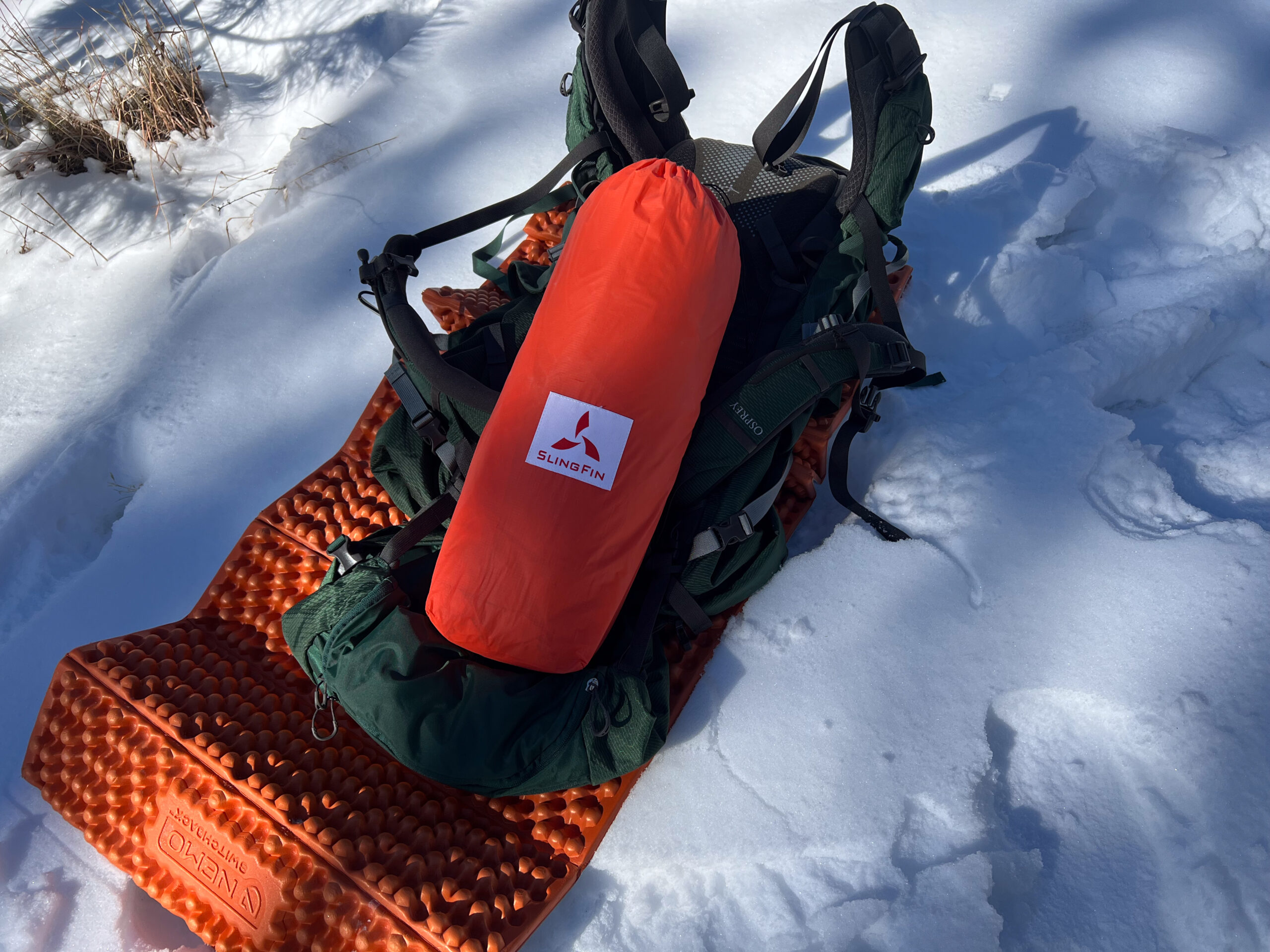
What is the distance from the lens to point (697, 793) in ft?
5.42

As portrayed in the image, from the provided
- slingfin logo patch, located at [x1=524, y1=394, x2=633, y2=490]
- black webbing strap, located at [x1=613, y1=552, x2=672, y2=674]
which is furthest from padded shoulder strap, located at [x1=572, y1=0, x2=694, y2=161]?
black webbing strap, located at [x1=613, y1=552, x2=672, y2=674]

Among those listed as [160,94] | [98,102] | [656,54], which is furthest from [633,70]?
[98,102]

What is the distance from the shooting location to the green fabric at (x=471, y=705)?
153cm

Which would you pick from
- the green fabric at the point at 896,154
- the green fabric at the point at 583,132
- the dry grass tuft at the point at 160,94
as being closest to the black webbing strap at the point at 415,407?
the green fabric at the point at 583,132

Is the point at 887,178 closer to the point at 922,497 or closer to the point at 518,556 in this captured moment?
the point at 922,497

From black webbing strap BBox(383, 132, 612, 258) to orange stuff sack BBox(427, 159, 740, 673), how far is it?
22.0 inches

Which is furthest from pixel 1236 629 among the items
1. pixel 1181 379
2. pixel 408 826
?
pixel 408 826

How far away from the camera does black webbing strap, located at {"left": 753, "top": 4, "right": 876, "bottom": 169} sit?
197 centimetres

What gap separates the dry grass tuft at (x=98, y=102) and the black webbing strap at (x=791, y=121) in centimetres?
227

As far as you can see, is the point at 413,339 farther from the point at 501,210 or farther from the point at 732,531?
the point at 732,531

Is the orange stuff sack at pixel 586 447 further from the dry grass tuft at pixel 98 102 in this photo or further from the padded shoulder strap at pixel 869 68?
the dry grass tuft at pixel 98 102

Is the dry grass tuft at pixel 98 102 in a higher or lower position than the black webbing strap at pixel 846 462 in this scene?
higher

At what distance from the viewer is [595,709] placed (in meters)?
1.59

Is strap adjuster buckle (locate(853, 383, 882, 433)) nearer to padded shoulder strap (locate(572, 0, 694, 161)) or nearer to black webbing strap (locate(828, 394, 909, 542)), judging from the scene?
black webbing strap (locate(828, 394, 909, 542))
